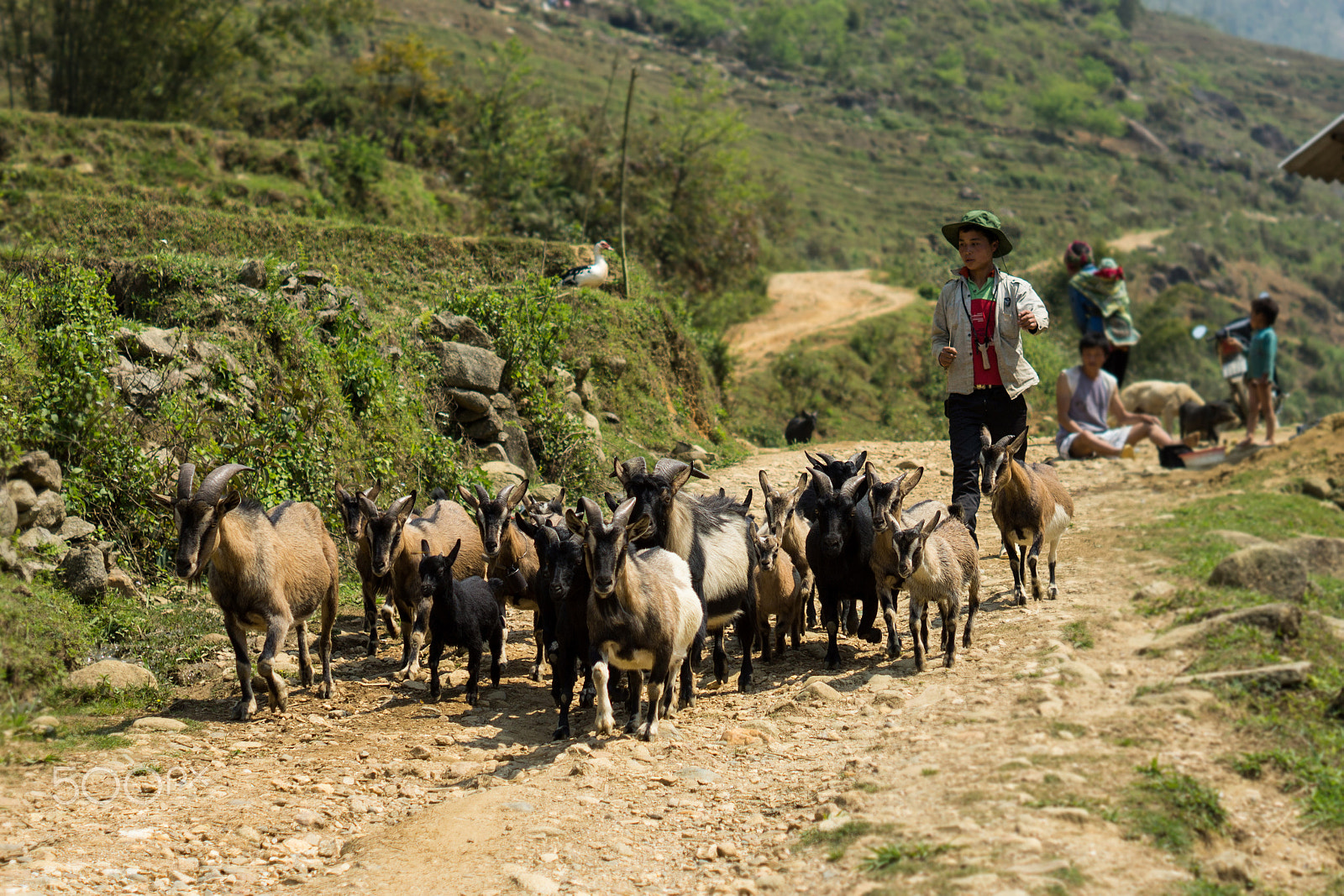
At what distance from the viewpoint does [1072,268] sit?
14.4 metres

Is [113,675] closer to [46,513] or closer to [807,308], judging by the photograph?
[46,513]

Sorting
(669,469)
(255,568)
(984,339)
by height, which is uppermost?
(984,339)

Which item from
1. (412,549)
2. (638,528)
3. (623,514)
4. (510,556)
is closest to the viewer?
(623,514)

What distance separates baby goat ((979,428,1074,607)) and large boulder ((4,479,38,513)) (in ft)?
23.8

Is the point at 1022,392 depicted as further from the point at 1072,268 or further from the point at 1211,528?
the point at 1072,268

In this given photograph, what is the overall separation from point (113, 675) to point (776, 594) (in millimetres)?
4787

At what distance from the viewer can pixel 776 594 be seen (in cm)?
841

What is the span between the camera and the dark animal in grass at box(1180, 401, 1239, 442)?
61.4 feet

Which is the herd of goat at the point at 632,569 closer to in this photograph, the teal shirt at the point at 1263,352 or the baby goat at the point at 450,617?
the baby goat at the point at 450,617

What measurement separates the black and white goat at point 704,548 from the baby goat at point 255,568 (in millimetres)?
2454

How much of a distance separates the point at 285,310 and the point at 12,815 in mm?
6728

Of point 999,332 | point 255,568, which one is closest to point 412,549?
point 255,568

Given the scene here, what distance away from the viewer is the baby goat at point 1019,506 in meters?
8.03

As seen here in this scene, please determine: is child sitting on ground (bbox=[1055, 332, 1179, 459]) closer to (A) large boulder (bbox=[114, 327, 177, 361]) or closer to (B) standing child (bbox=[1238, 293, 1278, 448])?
(B) standing child (bbox=[1238, 293, 1278, 448])
